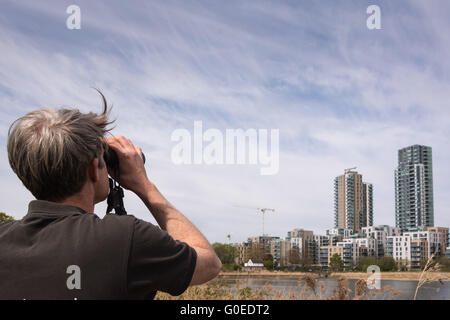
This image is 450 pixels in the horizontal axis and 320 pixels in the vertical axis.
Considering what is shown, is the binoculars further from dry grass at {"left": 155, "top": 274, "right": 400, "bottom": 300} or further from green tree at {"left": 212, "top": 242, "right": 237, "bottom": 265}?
green tree at {"left": 212, "top": 242, "right": 237, "bottom": 265}

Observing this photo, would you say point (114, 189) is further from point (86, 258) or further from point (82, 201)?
point (86, 258)

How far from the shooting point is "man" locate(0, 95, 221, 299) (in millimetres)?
1111

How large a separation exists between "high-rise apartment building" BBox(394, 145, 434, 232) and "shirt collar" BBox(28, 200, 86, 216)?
104 metres

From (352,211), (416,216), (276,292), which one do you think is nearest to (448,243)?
(416,216)

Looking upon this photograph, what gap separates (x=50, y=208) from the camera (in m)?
1.22

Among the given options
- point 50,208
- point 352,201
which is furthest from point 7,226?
point 352,201

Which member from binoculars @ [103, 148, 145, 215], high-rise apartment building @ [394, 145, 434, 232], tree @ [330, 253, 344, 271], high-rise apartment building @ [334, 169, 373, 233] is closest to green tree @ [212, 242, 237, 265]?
binoculars @ [103, 148, 145, 215]

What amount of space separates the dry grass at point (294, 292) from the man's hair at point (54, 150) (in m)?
4.08

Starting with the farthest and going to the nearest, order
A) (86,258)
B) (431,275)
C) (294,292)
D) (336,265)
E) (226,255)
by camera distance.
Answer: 1. (336,265)
2. (226,255)
3. (294,292)
4. (431,275)
5. (86,258)

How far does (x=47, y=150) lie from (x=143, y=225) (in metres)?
0.35

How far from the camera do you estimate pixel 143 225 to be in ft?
3.79

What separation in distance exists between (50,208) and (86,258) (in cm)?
22

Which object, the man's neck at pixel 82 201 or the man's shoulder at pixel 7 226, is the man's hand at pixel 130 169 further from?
the man's shoulder at pixel 7 226
